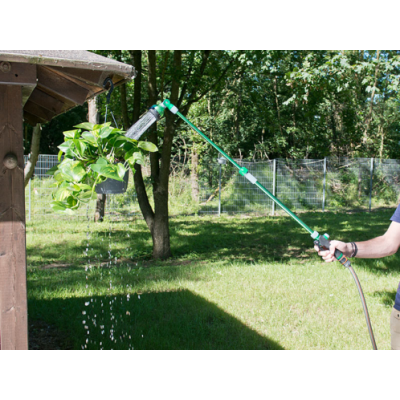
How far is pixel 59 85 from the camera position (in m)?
2.45

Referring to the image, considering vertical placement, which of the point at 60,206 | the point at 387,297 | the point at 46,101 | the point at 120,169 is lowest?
the point at 387,297

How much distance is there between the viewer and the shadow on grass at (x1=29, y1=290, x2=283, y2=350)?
379 centimetres

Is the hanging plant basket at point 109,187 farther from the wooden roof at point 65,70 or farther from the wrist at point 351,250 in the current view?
the wrist at point 351,250

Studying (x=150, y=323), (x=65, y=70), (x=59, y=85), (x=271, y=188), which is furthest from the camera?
(x=271, y=188)

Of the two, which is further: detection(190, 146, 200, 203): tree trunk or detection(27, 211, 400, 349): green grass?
detection(190, 146, 200, 203): tree trunk

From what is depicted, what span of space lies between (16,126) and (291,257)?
21.5 feet

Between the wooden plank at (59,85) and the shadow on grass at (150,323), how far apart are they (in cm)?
168

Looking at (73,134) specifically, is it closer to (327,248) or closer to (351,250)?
(327,248)

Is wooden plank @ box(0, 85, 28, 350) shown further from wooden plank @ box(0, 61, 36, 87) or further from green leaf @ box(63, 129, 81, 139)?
green leaf @ box(63, 129, 81, 139)

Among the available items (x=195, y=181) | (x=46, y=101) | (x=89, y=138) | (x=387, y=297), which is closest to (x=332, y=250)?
(x=89, y=138)

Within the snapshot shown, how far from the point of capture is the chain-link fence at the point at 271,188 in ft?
41.4

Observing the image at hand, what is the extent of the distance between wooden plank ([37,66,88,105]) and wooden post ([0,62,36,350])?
288 millimetres

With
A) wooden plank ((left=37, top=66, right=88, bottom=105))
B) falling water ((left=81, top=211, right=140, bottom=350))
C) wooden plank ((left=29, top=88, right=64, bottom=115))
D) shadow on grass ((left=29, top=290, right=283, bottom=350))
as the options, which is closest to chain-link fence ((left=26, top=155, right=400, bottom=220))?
falling water ((left=81, top=211, right=140, bottom=350))

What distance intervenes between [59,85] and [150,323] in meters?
2.70
